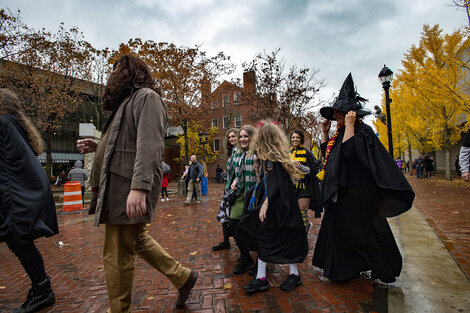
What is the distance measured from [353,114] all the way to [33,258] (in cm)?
367

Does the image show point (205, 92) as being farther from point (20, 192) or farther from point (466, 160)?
point (466, 160)

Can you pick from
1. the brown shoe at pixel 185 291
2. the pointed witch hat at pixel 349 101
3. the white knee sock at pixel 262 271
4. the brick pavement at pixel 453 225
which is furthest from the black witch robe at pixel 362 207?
the brown shoe at pixel 185 291

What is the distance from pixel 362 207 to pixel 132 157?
2458 millimetres

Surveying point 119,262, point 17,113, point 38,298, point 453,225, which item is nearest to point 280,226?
point 119,262

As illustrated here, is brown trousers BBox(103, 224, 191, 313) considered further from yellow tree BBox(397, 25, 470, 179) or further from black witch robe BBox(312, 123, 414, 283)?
yellow tree BBox(397, 25, 470, 179)

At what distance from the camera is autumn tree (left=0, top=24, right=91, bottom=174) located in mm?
18094

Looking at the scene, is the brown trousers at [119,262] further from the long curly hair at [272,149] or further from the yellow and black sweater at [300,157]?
the yellow and black sweater at [300,157]

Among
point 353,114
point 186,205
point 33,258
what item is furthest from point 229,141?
point 186,205

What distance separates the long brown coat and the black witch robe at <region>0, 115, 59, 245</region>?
106 cm

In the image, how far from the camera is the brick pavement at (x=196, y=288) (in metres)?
2.51

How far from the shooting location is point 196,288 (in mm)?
2926

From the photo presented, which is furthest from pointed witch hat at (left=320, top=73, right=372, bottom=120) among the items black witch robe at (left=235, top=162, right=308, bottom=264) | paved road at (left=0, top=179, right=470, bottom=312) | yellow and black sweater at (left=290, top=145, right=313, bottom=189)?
paved road at (left=0, top=179, right=470, bottom=312)

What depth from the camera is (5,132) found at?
8.13 ft

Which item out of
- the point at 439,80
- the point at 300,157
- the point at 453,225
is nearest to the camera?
the point at 300,157
